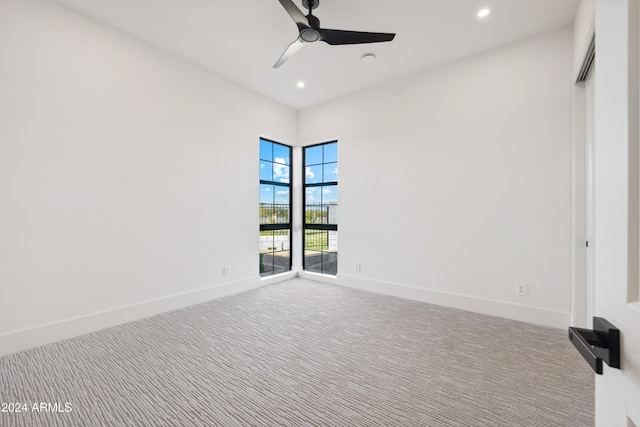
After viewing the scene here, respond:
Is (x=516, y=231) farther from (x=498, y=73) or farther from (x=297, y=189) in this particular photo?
(x=297, y=189)

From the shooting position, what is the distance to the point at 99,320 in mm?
2645

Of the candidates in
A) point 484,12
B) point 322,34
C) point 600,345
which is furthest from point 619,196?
point 484,12

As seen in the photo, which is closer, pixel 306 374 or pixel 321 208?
pixel 306 374

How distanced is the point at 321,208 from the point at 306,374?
2.96 meters

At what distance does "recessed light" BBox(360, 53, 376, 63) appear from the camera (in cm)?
319

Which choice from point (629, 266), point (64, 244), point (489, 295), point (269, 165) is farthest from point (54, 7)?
point (489, 295)

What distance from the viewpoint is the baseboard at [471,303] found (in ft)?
8.93

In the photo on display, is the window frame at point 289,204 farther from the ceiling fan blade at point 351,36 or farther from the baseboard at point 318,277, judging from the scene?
the ceiling fan blade at point 351,36

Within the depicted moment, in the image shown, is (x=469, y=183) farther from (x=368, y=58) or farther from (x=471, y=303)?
(x=368, y=58)

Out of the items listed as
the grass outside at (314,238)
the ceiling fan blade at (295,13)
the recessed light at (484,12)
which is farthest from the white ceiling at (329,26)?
the grass outside at (314,238)

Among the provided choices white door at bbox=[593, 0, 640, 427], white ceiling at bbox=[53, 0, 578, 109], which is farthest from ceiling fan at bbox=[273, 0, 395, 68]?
white door at bbox=[593, 0, 640, 427]

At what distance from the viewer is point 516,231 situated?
292 cm

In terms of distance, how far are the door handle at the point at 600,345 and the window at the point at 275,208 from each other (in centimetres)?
402

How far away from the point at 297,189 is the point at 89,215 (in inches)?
113
